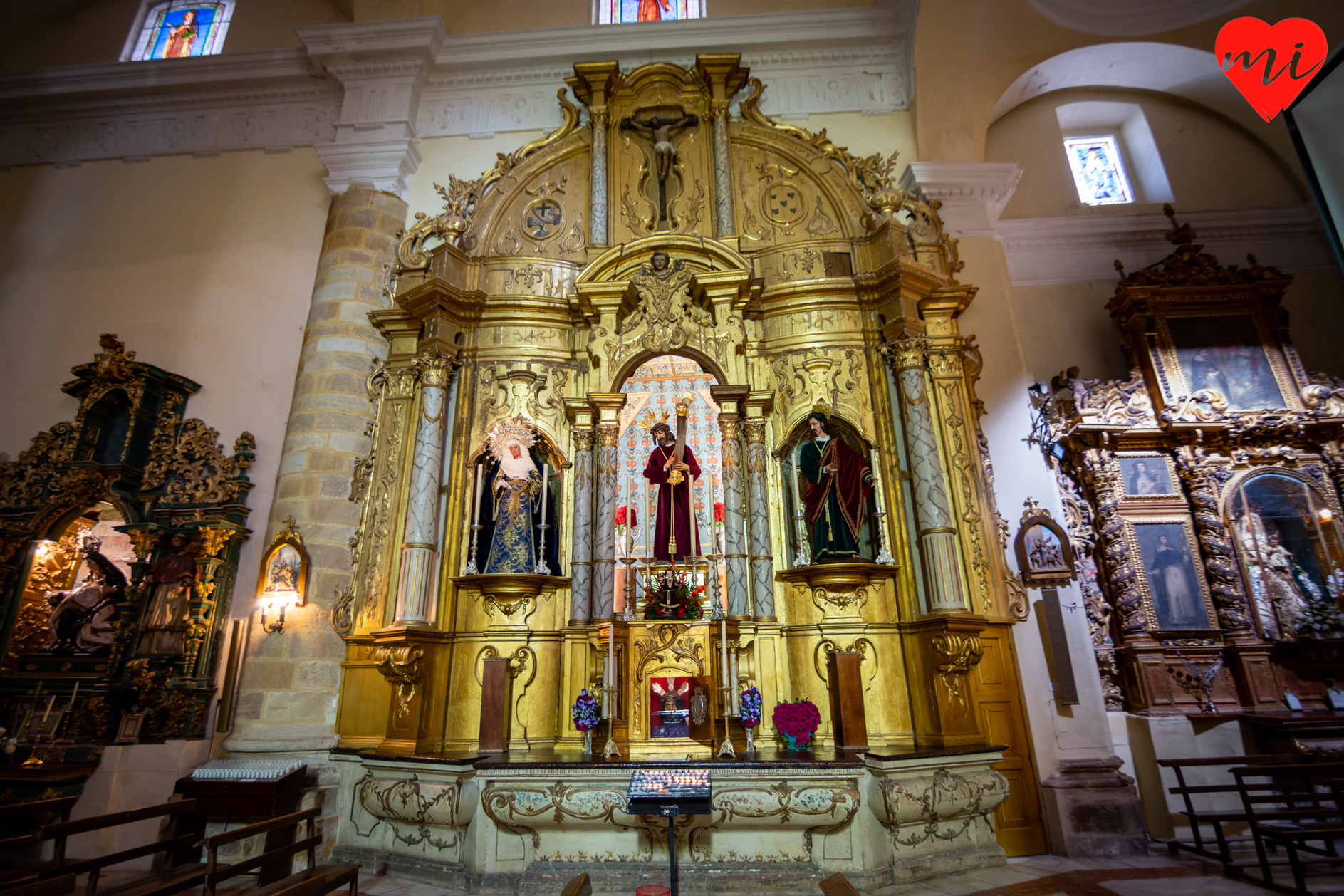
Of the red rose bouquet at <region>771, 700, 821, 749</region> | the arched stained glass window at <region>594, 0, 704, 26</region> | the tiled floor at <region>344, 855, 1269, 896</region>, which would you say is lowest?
the tiled floor at <region>344, 855, 1269, 896</region>

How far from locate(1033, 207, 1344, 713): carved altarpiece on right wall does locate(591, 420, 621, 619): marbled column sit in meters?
4.66

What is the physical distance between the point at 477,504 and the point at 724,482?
2.58 m

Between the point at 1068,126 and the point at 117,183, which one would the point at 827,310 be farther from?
the point at 117,183

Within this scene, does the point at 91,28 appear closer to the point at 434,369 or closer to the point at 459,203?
the point at 459,203

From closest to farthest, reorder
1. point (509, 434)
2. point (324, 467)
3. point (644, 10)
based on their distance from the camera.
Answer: point (324, 467)
point (509, 434)
point (644, 10)

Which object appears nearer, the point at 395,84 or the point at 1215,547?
the point at 1215,547

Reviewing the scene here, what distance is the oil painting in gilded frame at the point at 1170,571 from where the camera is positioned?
7035 mm

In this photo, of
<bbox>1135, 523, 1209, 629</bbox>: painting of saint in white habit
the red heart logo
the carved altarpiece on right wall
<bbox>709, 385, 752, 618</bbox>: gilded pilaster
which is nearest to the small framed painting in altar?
<bbox>709, 385, 752, 618</bbox>: gilded pilaster

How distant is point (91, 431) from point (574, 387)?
519 centimetres

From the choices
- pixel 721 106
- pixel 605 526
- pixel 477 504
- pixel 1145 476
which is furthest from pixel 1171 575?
pixel 721 106

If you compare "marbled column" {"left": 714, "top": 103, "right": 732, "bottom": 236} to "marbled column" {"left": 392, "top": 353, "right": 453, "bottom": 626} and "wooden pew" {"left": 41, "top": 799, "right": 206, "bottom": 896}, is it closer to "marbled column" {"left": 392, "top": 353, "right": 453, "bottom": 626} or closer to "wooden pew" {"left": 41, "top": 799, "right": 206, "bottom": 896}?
"marbled column" {"left": 392, "top": 353, "right": 453, "bottom": 626}

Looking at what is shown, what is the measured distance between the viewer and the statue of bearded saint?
6.00 m

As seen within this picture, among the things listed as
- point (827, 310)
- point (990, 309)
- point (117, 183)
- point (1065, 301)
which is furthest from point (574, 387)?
point (117, 183)

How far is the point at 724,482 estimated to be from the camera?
7031mm
